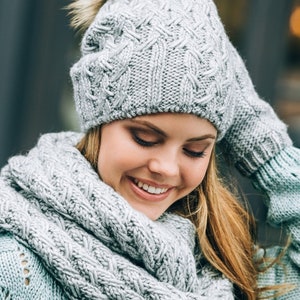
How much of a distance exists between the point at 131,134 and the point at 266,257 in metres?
0.67

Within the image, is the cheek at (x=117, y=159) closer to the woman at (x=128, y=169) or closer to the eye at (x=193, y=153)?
the woman at (x=128, y=169)

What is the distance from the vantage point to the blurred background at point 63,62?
4.78 m

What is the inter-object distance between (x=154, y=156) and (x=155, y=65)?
8.9 inches

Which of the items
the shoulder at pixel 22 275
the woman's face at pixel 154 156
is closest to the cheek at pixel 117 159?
the woman's face at pixel 154 156

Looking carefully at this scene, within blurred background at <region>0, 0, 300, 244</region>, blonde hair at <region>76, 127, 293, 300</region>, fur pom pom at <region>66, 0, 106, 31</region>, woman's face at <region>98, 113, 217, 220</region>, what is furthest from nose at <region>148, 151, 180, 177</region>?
blurred background at <region>0, 0, 300, 244</region>

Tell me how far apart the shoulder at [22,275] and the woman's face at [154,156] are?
0.29 meters

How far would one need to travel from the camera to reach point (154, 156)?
7.01 feet

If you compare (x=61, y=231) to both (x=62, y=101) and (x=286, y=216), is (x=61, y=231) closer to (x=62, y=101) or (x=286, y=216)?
(x=286, y=216)

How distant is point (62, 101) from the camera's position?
16.5 ft

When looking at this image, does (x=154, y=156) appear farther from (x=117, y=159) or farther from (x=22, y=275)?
(x=22, y=275)

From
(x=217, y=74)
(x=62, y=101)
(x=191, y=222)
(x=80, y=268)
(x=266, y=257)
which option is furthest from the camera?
(x=62, y=101)

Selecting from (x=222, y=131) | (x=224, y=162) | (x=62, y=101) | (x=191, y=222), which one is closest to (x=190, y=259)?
(x=191, y=222)

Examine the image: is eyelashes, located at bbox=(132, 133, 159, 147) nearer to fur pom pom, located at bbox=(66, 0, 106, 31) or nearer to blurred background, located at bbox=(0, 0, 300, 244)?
fur pom pom, located at bbox=(66, 0, 106, 31)

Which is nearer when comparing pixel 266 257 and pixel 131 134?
pixel 131 134
